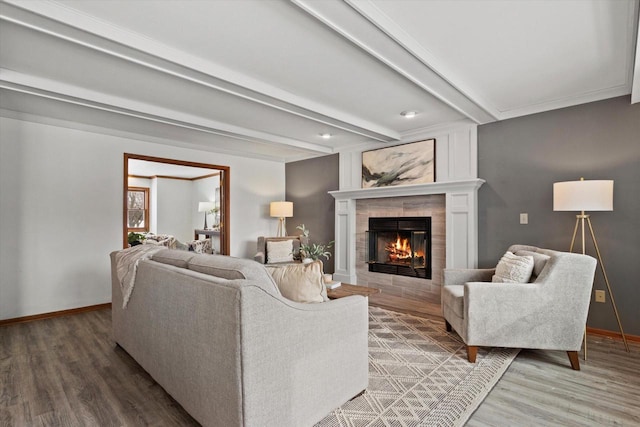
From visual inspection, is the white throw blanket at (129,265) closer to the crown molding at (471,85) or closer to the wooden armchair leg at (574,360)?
the crown molding at (471,85)

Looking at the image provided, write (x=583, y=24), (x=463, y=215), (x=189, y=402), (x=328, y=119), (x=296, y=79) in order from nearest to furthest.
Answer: (x=189, y=402)
(x=583, y=24)
(x=296, y=79)
(x=328, y=119)
(x=463, y=215)

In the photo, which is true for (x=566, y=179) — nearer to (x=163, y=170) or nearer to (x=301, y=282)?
(x=301, y=282)

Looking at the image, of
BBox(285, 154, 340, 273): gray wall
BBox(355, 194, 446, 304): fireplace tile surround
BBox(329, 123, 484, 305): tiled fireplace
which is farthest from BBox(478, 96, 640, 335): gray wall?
BBox(285, 154, 340, 273): gray wall

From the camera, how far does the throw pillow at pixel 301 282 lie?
78.6 inches

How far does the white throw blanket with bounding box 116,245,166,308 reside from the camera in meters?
2.42

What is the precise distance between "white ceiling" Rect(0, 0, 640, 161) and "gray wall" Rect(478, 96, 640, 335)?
182 millimetres

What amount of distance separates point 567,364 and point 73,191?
5348 mm

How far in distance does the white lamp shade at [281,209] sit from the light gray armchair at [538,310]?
3819mm

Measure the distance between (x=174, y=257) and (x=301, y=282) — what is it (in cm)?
87

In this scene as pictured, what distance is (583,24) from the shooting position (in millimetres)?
2143

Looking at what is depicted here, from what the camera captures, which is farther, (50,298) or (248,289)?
(50,298)

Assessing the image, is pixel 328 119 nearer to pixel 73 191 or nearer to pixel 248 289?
pixel 248 289

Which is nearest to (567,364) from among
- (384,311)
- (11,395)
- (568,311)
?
(568,311)

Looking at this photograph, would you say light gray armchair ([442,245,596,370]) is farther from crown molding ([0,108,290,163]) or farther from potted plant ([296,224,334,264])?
crown molding ([0,108,290,163])
